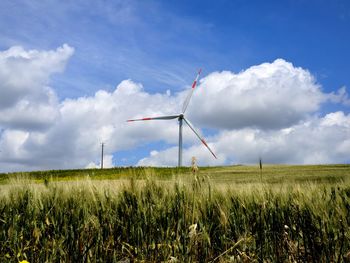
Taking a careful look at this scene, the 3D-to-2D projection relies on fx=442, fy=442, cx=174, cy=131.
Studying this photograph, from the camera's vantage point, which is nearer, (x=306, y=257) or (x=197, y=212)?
(x=306, y=257)

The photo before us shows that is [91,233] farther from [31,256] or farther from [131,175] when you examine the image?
[131,175]

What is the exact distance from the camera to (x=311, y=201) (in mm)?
5867

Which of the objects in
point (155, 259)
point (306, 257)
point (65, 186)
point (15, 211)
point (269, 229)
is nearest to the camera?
point (306, 257)

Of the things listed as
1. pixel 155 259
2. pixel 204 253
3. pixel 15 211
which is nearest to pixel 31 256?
pixel 15 211

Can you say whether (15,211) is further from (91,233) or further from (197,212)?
(197,212)

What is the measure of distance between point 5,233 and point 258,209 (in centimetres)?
327

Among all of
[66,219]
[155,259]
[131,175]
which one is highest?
[131,175]

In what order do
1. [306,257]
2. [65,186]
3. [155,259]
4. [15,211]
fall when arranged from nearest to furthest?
[306,257], [155,259], [15,211], [65,186]

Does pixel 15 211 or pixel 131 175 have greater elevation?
pixel 131 175

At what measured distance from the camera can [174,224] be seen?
555 centimetres

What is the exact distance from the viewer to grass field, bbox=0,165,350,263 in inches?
201

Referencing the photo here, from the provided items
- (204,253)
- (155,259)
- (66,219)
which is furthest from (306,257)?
(66,219)

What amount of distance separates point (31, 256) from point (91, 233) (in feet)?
2.50

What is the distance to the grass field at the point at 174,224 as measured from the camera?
5.10 m
